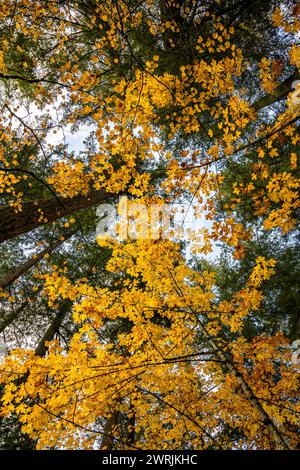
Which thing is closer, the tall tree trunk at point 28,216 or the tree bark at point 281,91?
the tall tree trunk at point 28,216

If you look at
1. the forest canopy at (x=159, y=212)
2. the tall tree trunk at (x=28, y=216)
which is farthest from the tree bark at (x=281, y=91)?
the tall tree trunk at (x=28, y=216)

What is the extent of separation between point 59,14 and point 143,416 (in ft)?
35.1

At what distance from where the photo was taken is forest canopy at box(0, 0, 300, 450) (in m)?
4.45

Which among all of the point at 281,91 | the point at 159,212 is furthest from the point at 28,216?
the point at 281,91

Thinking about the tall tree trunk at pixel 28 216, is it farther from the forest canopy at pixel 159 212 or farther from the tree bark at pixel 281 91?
the tree bark at pixel 281 91

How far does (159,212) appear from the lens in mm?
6805

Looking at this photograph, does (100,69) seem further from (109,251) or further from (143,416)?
(143,416)

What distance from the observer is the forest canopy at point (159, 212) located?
4.45 m

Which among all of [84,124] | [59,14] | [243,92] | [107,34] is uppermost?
[59,14]

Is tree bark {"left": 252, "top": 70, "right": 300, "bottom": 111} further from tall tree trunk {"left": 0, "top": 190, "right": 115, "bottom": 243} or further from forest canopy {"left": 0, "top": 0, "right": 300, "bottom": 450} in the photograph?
tall tree trunk {"left": 0, "top": 190, "right": 115, "bottom": 243}

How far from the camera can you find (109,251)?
26.8 ft

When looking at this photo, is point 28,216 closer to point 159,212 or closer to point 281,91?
point 159,212

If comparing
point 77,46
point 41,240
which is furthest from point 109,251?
point 77,46

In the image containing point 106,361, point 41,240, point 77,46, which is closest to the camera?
point 106,361
